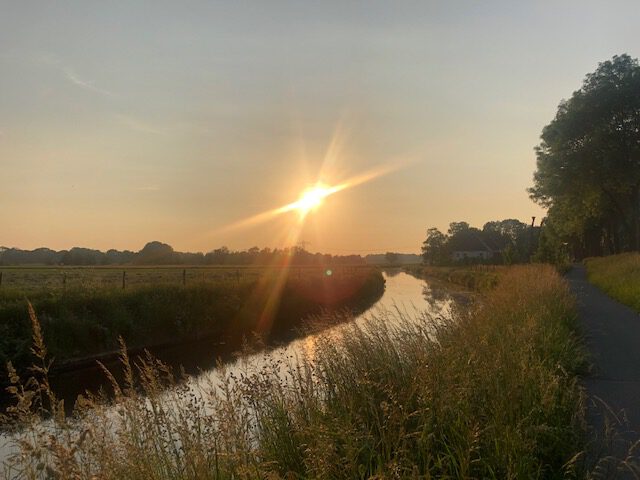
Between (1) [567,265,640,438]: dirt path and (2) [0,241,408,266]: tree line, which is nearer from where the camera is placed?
(1) [567,265,640,438]: dirt path

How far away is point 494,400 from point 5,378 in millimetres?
12077

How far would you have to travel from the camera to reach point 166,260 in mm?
94375

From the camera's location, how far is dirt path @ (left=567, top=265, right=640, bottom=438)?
5.58 meters

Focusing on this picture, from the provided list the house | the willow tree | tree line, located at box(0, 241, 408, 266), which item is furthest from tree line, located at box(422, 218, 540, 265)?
the willow tree

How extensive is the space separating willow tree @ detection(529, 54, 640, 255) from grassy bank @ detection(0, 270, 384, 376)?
18266mm

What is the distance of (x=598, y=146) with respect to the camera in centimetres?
3138

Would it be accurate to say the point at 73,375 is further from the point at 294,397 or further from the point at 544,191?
the point at 544,191

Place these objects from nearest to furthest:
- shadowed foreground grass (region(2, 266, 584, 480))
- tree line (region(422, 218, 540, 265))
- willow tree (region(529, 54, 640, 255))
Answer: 1. shadowed foreground grass (region(2, 266, 584, 480))
2. willow tree (region(529, 54, 640, 255))
3. tree line (region(422, 218, 540, 265))

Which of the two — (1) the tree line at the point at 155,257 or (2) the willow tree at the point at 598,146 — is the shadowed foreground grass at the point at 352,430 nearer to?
(2) the willow tree at the point at 598,146

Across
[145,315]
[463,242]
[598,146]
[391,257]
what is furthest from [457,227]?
[145,315]

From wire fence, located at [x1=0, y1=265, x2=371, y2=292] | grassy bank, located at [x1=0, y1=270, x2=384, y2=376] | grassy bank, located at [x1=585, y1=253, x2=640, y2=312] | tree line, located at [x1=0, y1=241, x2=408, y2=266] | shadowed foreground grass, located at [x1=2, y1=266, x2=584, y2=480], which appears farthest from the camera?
tree line, located at [x1=0, y1=241, x2=408, y2=266]

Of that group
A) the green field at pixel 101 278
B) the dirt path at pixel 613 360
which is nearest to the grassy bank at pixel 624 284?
the dirt path at pixel 613 360

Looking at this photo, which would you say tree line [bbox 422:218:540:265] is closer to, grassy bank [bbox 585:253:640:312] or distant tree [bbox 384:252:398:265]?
distant tree [bbox 384:252:398:265]

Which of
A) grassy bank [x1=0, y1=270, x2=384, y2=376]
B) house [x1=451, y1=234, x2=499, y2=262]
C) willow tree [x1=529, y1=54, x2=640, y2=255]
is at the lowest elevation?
grassy bank [x1=0, y1=270, x2=384, y2=376]
